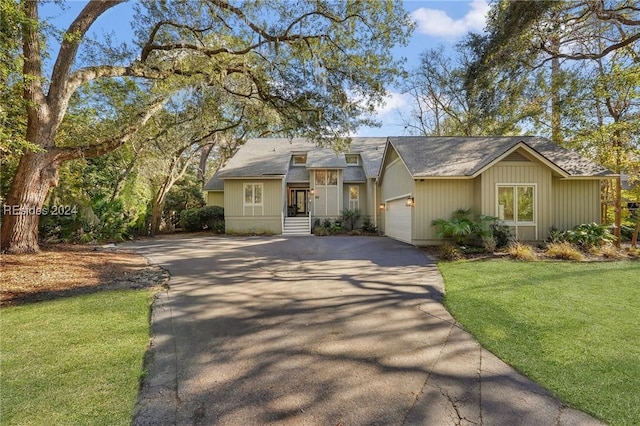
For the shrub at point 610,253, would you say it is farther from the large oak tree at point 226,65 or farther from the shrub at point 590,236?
the large oak tree at point 226,65

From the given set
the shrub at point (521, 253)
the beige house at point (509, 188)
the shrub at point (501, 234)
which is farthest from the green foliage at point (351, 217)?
the shrub at point (521, 253)

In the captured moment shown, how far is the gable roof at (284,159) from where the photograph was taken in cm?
1816

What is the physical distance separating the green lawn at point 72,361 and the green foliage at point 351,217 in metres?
14.6

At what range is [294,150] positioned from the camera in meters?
21.8

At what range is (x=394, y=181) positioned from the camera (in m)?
15.1

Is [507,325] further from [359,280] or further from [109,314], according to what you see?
[109,314]

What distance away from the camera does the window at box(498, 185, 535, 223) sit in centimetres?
1162

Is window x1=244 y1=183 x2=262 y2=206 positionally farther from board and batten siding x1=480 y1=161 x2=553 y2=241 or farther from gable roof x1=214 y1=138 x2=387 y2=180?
board and batten siding x1=480 y1=161 x2=553 y2=241

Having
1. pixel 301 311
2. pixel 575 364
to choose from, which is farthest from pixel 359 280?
pixel 575 364

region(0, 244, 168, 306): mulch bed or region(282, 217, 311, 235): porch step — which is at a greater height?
region(282, 217, 311, 235): porch step

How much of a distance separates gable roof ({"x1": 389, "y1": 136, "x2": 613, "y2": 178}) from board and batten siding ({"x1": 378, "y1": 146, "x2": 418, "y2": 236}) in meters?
0.61

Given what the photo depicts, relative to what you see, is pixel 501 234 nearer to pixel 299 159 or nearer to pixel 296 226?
pixel 296 226

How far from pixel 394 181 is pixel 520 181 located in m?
5.31

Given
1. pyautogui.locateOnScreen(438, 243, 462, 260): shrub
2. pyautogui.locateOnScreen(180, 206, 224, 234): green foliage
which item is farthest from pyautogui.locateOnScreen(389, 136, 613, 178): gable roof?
pyautogui.locateOnScreen(180, 206, 224, 234): green foliage
